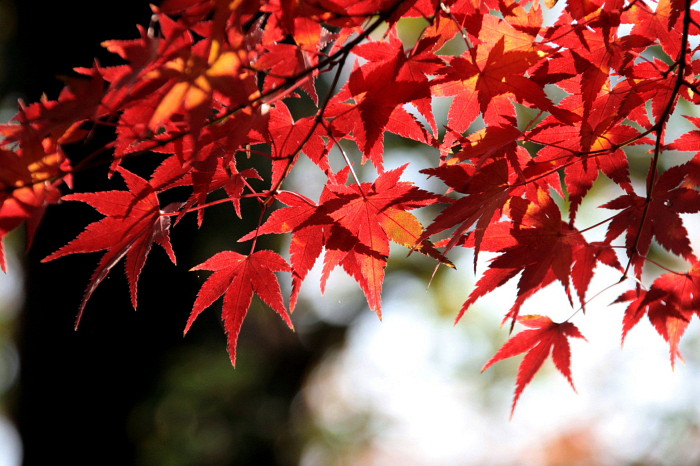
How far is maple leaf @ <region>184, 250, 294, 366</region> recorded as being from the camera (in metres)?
0.88

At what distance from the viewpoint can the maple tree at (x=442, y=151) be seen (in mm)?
662

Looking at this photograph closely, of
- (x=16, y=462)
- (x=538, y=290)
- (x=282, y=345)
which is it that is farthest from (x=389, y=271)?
(x=538, y=290)

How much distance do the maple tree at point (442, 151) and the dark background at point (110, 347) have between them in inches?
70.9

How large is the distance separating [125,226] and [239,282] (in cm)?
19

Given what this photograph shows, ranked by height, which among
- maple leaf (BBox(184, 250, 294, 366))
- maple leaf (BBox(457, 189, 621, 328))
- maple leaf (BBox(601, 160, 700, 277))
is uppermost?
maple leaf (BBox(601, 160, 700, 277))

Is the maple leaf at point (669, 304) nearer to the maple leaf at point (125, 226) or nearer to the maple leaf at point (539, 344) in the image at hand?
the maple leaf at point (539, 344)

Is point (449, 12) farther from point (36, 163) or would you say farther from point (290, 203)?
point (36, 163)

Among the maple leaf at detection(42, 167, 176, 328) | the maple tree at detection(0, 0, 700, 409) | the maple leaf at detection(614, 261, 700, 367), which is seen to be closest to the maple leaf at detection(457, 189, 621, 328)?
the maple tree at detection(0, 0, 700, 409)

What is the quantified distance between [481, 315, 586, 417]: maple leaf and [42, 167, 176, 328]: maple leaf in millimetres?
531

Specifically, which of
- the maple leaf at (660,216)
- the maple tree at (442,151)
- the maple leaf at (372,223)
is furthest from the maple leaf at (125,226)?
the maple leaf at (660,216)

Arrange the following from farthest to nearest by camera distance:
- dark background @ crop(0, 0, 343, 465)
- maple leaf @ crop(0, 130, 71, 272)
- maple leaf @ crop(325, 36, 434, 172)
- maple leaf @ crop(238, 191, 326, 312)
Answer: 1. dark background @ crop(0, 0, 343, 465)
2. maple leaf @ crop(238, 191, 326, 312)
3. maple leaf @ crop(325, 36, 434, 172)
4. maple leaf @ crop(0, 130, 71, 272)

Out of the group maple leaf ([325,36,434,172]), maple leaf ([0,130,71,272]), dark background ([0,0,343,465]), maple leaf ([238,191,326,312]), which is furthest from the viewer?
dark background ([0,0,343,465])

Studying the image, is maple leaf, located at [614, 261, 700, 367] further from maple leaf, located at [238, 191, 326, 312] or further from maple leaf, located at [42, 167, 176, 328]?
maple leaf, located at [42, 167, 176, 328]

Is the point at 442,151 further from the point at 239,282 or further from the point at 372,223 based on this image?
the point at 239,282
